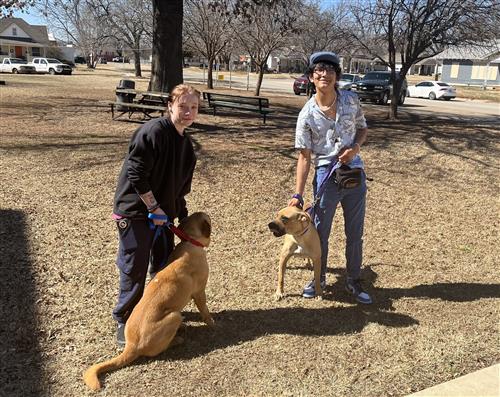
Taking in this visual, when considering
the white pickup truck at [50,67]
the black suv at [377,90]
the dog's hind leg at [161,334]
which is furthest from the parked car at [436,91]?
the dog's hind leg at [161,334]

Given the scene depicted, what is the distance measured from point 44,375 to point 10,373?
0.64 feet

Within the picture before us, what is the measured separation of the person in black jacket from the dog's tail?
0.31 metres

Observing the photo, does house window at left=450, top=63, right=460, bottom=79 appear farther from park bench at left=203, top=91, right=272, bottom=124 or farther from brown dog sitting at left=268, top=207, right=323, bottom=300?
brown dog sitting at left=268, top=207, right=323, bottom=300

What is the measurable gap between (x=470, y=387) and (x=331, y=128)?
1.87 meters

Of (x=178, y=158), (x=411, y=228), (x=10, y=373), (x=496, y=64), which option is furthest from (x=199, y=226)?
(x=496, y=64)

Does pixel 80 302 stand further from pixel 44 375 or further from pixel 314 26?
pixel 314 26

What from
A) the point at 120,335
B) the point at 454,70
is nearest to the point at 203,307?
the point at 120,335

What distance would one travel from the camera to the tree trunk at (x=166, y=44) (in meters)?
11.8

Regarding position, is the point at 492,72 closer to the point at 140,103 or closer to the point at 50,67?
the point at 50,67

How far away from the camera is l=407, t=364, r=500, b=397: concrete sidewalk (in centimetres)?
274

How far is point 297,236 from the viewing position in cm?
362

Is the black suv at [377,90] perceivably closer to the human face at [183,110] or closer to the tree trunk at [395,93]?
the tree trunk at [395,93]

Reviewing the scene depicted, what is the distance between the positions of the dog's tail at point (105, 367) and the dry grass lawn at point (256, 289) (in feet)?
0.19

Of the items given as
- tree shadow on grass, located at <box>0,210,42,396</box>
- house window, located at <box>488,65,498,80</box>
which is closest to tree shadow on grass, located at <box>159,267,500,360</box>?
tree shadow on grass, located at <box>0,210,42,396</box>
